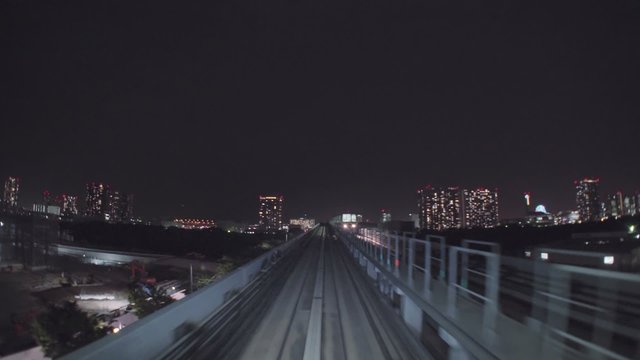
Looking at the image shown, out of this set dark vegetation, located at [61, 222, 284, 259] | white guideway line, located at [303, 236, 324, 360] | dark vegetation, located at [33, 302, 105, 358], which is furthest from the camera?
dark vegetation, located at [61, 222, 284, 259]

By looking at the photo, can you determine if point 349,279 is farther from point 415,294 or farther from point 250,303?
point 415,294

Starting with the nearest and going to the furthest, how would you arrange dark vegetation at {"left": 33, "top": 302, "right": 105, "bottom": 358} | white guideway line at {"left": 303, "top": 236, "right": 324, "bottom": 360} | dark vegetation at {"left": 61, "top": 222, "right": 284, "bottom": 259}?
white guideway line at {"left": 303, "top": 236, "right": 324, "bottom": 360}, dark vegetation at {"left": 33, "top": 302, "right": 105, "bottom": 358}, dark vegetation at {"left": 61, "top": 222, "right": 284, "bottom": 259}

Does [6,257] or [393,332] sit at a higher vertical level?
[393,332]

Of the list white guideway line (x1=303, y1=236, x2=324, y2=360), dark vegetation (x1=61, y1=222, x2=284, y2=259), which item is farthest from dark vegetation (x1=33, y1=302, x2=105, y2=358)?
dark vegetation (x1=61, y1=222, x2=284, y2=259)

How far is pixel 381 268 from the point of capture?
16.3 m

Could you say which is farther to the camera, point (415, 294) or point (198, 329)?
point (415, 294)

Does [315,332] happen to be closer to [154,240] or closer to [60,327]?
[60,327]

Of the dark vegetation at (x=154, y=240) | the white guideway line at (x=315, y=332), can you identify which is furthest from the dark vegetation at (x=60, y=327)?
the dark vegetation at (x=154, y=240)

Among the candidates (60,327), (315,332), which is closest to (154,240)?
(60,327)

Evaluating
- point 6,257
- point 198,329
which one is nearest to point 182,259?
point 6,257

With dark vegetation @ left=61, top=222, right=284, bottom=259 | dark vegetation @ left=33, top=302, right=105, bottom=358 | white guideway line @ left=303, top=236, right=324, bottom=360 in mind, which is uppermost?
white guideway line @ left=303, top=236, right=324, bottom=360

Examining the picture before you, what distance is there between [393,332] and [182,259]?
79.4 metres

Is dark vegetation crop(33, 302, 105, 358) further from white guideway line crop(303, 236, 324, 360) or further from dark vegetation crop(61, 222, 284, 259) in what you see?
dark vegetation crop(61, 222, 284, 259)

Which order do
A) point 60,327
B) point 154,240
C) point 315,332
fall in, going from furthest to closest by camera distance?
point 154,240
point 60,327
point 315,332
